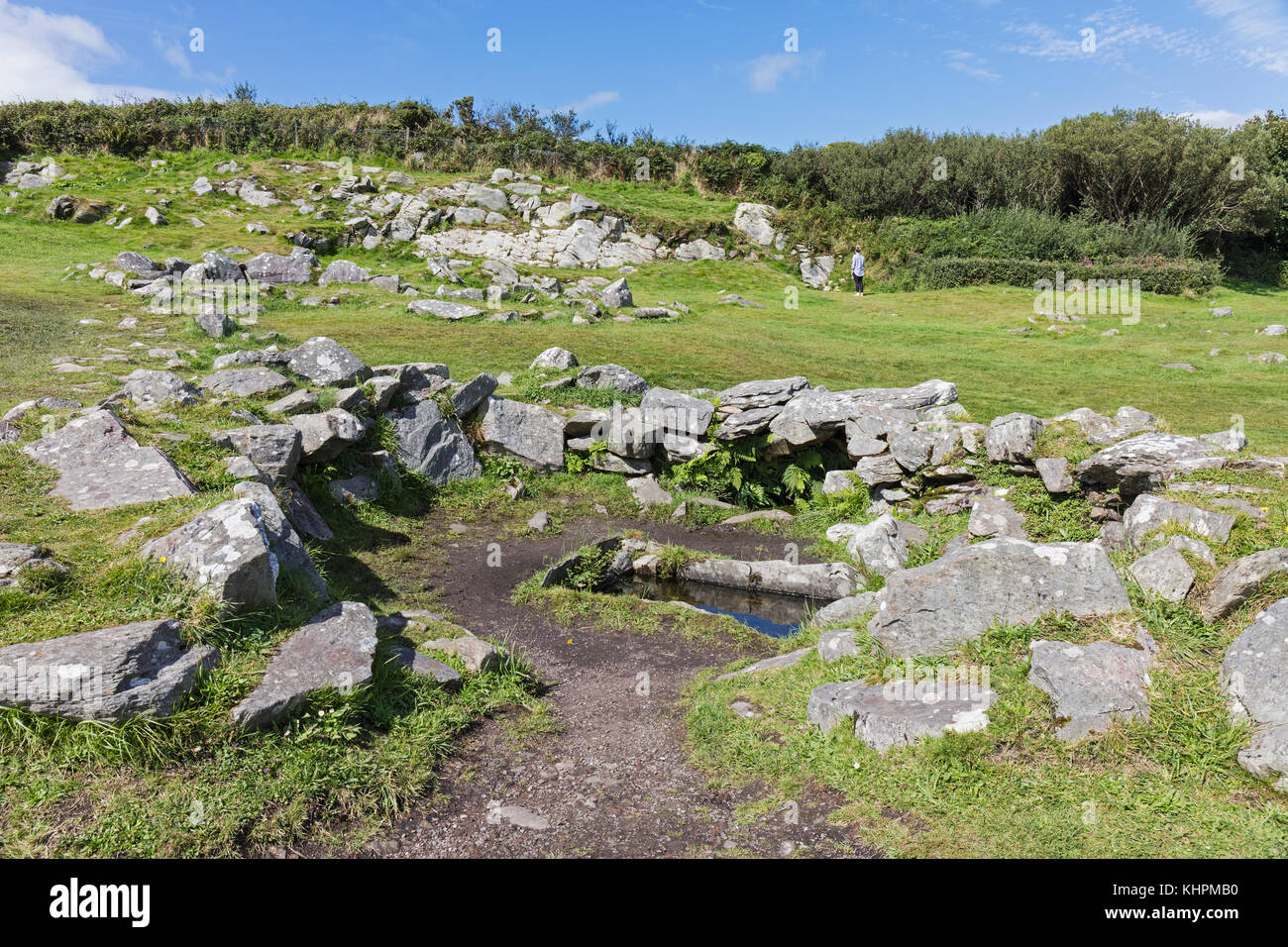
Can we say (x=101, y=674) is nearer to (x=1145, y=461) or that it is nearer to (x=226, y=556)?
(x=226, y=556)

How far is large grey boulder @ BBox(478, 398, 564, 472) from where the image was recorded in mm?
13688

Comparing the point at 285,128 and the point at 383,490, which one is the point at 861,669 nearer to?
the point at 383,490

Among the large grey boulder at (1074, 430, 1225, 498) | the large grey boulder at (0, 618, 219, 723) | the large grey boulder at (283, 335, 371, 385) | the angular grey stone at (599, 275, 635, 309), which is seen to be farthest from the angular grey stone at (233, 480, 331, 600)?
the angular grey stone at (599, 275, 635, 309)

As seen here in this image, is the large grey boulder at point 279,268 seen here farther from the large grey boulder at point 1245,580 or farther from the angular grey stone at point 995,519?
the large grey boulder at point 1245,580

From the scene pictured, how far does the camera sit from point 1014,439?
37.1 feet

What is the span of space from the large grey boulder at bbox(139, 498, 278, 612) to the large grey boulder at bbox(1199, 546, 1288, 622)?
7359 millimetres

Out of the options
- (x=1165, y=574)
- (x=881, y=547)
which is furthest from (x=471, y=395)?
(x=1165, y=574)

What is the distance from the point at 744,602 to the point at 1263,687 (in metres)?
6.14

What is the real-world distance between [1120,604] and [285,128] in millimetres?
38892

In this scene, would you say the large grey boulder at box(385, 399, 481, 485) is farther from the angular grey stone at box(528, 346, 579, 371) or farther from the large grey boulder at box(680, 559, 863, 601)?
the large grey boulder at box(680, 559, 863, 601)

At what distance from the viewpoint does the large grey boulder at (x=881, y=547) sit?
1010 cm

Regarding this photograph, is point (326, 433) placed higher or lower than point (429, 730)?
higher

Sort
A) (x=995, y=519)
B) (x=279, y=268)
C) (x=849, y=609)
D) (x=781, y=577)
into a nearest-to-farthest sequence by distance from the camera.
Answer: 1. (x=849, y=609)
2. (x=995, y=519)
3. (x=781, y=577)
4. (x=279, y=268)
